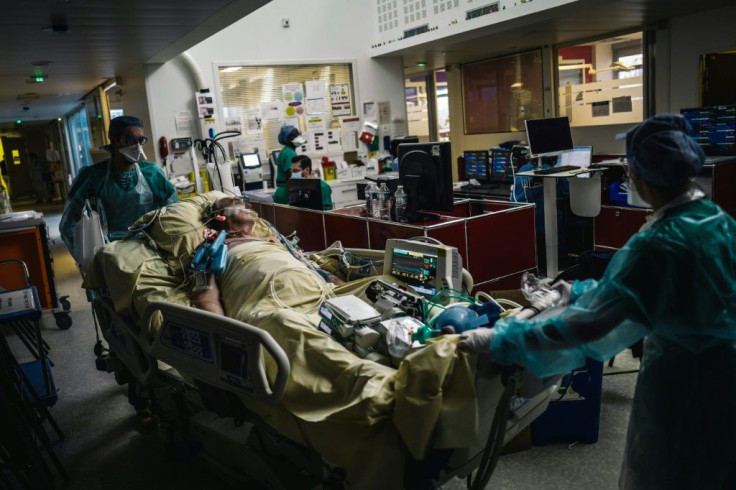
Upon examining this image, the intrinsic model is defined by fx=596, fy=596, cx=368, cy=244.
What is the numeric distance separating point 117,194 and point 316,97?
4813 millimetres

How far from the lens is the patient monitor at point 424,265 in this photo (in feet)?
9.23

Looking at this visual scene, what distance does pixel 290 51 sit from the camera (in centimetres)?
782

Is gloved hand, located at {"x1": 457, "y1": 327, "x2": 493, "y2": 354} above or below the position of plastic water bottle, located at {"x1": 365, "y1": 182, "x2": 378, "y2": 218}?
below

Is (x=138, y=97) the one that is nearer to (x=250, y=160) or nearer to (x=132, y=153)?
(x=250, y=160)

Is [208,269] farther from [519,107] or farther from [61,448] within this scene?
[519,107]

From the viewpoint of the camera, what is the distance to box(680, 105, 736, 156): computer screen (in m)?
5.36

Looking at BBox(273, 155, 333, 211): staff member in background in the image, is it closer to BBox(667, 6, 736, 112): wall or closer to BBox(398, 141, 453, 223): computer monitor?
BBox(398, 141, 453, 223): computer monitor

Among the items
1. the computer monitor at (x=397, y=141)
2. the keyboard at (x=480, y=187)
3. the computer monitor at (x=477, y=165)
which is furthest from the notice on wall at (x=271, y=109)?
the keyboard at (x=480, y=187)

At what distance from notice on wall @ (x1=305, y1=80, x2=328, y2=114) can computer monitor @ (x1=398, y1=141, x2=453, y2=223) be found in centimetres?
429

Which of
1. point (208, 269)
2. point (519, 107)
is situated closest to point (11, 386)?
point (208, 269)

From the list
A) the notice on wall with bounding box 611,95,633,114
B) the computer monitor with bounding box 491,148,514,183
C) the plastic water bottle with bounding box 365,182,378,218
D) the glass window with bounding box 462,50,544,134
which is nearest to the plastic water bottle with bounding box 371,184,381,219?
the plastic water bottle with bounding box 365,182,378,218

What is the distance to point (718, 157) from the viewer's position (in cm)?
534

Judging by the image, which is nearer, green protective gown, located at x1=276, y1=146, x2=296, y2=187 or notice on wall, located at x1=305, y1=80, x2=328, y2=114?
green protective gown, located at x1=276, y1=146, x2=296, y2=187

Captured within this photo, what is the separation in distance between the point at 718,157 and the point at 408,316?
4.41 metres
